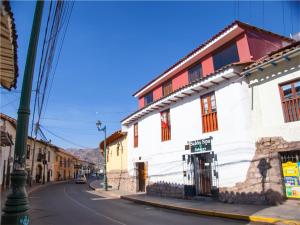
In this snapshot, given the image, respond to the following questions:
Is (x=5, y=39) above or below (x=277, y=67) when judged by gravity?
below

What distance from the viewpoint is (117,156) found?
2812 centimetres

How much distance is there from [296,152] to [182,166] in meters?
6.80

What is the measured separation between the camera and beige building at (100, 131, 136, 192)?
24.6 meters

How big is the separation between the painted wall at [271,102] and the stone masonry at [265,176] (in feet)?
1.13

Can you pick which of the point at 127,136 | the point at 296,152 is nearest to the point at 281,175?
the point at 296,152

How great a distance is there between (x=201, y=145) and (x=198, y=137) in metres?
0.52

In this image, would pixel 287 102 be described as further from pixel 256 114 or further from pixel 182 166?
pixel 182 166

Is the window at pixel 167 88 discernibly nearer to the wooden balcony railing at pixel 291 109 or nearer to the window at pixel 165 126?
the window at pixel 165 126

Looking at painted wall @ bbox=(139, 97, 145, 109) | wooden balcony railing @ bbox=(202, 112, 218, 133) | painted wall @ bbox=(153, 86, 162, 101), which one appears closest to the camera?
wooden balcony railing @ bbox=(202, 112, 218, 133)

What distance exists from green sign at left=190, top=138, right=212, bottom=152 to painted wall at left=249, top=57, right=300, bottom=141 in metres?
2.70

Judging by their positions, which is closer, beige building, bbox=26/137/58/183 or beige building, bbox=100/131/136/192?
beige building, bbox=100/131/136/192

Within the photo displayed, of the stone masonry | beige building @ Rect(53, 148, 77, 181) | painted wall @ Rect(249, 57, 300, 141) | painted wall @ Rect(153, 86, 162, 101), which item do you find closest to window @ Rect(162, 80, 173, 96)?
painted wall @ Rect(153, 86, 162, 101)

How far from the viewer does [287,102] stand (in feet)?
37.5

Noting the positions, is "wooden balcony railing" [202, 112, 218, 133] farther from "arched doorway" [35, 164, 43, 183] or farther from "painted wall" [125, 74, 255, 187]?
"arched doorway" [35, 164, 43, 183]
